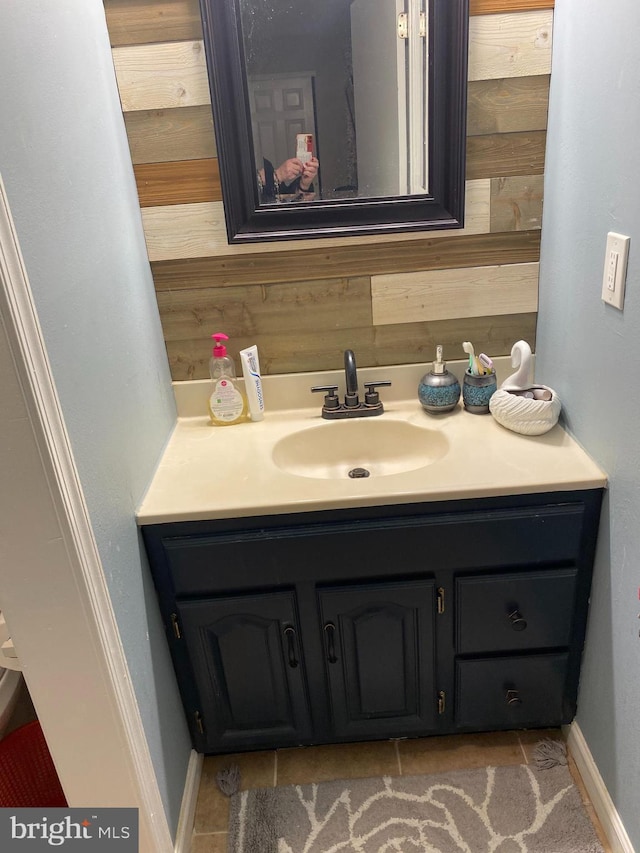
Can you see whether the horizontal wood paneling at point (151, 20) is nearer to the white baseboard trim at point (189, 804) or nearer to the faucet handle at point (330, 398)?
the faucet handle at point (330, 398)

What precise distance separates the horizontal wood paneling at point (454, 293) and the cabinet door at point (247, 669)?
750mm

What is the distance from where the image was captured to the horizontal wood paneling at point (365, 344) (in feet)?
5.30

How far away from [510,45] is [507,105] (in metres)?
0.12

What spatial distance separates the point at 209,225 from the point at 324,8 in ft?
1.69

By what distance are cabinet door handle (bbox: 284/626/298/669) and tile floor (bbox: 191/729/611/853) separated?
1.13 feet

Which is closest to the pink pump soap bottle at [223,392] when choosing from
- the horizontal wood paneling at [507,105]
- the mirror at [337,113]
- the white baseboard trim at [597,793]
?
the mirror at [337,113]

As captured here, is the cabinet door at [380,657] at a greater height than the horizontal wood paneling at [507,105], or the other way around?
the horizontal wood paneling at [507,105]

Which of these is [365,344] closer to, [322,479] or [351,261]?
[351,261]

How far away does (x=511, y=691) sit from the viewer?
1.48 meters

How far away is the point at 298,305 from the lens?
159cm

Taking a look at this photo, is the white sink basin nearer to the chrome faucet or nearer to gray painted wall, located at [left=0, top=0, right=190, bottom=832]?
the chrome faucet

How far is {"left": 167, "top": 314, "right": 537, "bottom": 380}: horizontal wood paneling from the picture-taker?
162 cm

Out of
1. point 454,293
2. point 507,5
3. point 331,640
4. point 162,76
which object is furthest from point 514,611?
point 162,76

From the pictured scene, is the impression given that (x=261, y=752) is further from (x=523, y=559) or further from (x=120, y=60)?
(x=120, y=60)
